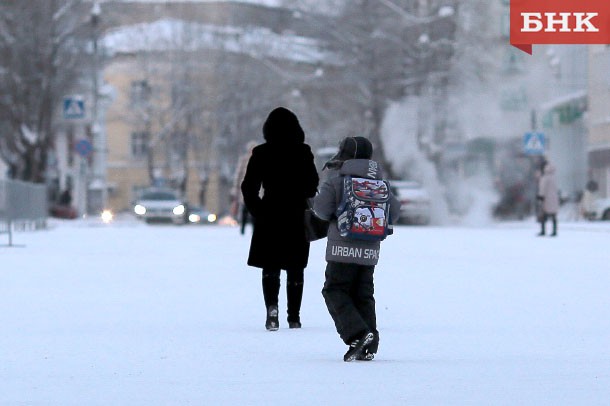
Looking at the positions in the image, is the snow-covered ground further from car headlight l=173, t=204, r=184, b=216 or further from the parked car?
the parked car

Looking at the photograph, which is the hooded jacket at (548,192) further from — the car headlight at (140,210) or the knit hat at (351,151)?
the knit hat at (351,151)

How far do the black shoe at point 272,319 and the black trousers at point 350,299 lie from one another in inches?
89.1

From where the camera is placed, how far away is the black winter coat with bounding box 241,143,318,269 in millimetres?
13555

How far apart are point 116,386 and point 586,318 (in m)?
6.08

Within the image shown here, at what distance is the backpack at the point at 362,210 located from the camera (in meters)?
11.2

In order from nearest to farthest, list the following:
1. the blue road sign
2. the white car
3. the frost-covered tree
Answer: the blue road sign → the frost-covered tree → the white car

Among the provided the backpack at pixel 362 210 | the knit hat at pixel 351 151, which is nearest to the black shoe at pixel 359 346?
the backpack at pixel 362 210

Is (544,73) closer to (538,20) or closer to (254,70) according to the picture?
(254,70)

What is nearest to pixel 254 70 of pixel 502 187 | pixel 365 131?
Result: pixel 365 131

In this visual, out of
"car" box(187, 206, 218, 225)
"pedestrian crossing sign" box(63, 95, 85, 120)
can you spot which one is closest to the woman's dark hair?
"pedestrian crossing sign" box(63, 95, 85, 120)

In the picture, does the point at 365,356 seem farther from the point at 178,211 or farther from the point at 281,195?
the point at 178,211

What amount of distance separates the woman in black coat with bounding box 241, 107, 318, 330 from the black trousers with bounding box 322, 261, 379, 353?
2.06 meters

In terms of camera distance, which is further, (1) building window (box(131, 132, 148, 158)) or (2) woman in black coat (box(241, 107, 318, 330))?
(1) building window (box(131, 132, 148, 158))

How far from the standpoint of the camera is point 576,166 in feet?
276
